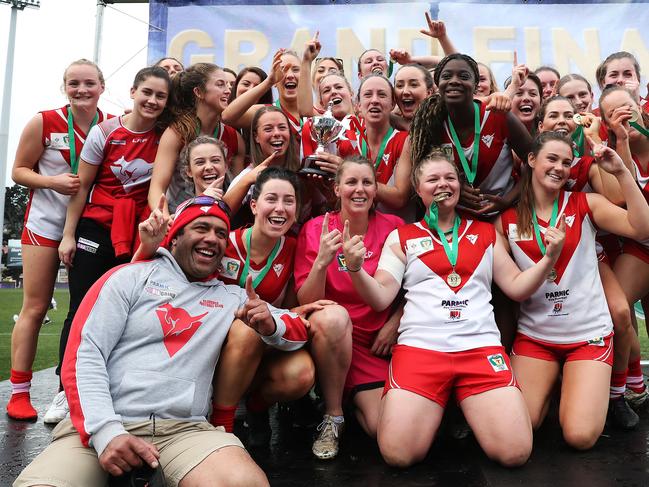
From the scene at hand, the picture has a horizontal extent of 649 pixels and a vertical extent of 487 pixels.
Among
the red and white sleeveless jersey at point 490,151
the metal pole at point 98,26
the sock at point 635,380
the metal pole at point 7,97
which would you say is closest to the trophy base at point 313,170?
the red and white sleeveless jersey at point 490,151

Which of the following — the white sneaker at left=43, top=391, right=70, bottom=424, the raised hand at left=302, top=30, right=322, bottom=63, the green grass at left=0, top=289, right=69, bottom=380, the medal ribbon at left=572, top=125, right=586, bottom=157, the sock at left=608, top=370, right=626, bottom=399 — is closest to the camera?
the sock at left=608, top=370, right=626, bottom=399

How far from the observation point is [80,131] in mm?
3832

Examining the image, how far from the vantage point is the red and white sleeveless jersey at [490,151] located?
3.40 meters

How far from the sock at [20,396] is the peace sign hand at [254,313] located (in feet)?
6.54

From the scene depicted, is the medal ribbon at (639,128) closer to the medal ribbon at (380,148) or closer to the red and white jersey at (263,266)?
the medal ribbon at (380,148)

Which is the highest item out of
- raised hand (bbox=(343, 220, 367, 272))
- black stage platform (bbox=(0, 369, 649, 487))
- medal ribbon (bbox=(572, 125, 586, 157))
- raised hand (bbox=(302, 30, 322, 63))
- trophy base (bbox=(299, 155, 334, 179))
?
raised hand (bbox=(302, 30, 322, 63))

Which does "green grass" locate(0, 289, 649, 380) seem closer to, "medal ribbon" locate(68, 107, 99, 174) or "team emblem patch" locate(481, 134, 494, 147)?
"medal ribbon" locate(68, 107, 99, 174)

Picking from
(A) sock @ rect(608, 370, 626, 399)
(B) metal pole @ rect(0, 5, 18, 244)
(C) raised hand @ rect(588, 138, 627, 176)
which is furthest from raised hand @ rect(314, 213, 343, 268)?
(B) metal pole @ rect(0, 5, 18, 244)

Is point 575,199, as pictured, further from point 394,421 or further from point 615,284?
point 394,421

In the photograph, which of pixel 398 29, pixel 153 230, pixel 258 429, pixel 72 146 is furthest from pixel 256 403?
pixel 398 29

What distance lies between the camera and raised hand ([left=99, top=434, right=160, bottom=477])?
199cm

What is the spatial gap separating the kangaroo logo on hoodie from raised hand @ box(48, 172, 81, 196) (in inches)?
64.4

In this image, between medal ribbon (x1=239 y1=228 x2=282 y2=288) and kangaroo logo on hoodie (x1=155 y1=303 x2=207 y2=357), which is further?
medal ribbon (x1=239 y1=228 x2=282 y2=288)

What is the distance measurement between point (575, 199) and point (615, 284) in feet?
1.91
